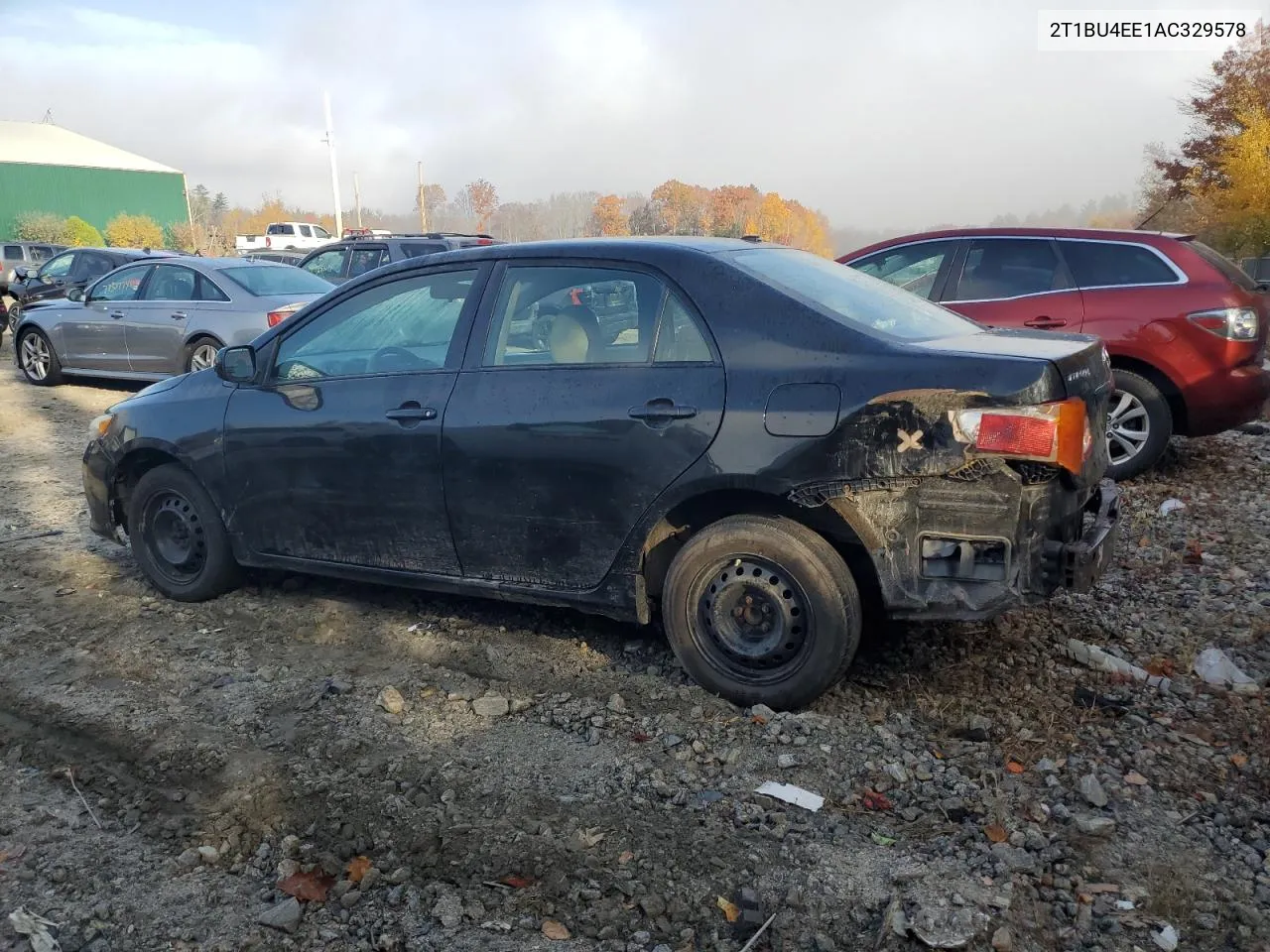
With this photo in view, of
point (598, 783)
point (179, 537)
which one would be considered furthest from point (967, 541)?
point (179, 537)

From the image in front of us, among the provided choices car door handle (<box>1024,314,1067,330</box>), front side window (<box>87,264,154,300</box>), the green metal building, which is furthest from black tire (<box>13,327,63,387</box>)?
the green metal building

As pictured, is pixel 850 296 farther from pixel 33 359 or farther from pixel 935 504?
pixel 33 359

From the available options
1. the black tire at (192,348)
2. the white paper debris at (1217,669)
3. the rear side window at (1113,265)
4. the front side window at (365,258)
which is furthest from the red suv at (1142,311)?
the front side window at (365,258)

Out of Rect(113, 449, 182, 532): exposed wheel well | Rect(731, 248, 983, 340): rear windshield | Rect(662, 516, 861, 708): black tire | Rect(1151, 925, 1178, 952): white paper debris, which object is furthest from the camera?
Rect(113, 449, 182, 532): exposed wheel well

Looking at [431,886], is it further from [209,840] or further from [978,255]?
[978,255]

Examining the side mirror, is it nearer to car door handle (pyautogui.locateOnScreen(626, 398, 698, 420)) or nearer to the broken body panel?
the broken body panel

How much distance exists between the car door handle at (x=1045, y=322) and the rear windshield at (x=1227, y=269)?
96 cm

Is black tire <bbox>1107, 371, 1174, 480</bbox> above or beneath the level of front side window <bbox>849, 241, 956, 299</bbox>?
beneath

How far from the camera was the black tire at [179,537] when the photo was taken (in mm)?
4844

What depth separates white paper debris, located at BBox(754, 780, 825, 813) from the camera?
3133 mm

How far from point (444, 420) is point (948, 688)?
221 centimetres

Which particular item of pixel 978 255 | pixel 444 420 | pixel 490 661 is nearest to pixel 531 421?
pixel 444 420

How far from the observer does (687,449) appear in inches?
141

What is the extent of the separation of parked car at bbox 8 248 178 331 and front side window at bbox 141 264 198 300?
5.58 meters
